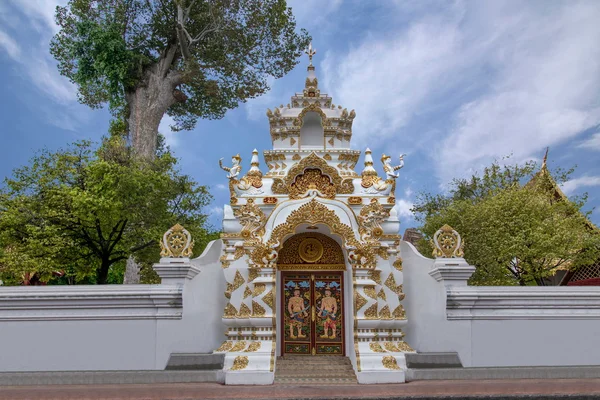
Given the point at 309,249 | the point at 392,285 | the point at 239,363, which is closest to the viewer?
the point at 239,363

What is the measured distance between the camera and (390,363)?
26.7 ft

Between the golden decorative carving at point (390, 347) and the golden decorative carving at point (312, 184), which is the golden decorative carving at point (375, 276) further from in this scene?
the golden decorative carving at point (312, 184)

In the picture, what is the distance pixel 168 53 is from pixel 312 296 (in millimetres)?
18153

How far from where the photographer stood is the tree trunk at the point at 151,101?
806 inches

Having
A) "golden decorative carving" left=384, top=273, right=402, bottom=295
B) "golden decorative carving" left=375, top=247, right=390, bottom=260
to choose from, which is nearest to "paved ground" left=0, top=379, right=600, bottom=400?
"golden decorative carving" left=384, top=273, right=402, bottom=295

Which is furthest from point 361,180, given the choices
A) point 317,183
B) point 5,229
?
point 5,229

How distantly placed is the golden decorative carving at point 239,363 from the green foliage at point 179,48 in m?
16.5

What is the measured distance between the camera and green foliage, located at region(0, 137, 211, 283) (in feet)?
45.7

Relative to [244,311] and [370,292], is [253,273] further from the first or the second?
[370,292]

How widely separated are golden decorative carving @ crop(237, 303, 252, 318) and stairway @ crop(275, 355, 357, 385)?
122 cm

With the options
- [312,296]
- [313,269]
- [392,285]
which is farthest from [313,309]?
[392,285]

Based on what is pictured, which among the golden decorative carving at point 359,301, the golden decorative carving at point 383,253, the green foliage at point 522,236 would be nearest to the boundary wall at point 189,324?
the golden decorative carving at point 383,253

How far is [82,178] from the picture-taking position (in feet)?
51.4

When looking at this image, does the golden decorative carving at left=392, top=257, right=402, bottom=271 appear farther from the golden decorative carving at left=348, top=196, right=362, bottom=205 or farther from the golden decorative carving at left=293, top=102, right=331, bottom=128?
the golden decorative carving at left=293, top=102, right=331, bottom=128
